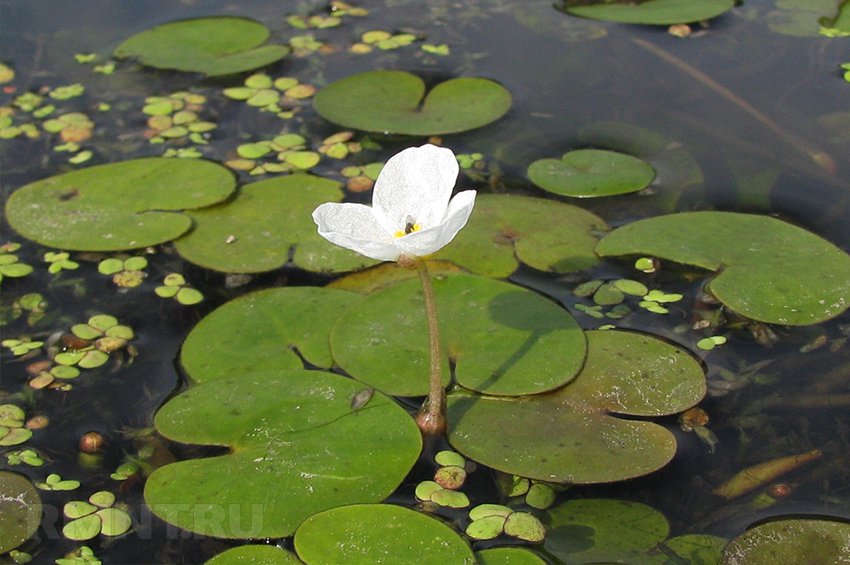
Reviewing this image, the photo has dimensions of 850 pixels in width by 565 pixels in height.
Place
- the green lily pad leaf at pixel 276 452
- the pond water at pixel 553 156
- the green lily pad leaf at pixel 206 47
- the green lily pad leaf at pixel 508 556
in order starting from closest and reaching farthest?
the green lily pad leaf at pixel 508 556
the green lily pad leaf at pixel 276 452
the pond water at pixel 553 156
the green lily pad leaf at pixel 206 47

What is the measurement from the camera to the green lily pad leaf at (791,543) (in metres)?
1.86

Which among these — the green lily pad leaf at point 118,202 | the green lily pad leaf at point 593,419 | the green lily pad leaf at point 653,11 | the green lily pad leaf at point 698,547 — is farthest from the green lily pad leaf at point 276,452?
the green lily pad leaf at point 653,11

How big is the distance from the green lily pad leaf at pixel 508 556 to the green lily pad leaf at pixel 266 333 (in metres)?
0.68

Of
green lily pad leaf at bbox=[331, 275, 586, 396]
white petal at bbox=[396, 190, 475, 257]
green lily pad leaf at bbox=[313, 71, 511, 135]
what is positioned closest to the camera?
white petal at bbox=[396, 190, 475, 257]

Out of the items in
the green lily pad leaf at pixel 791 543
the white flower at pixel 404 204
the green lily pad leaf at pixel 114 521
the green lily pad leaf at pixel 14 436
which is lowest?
the green lily pad leaf at pixel 14 436

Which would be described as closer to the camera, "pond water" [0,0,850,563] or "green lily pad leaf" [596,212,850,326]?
"pond water" [0,0,850,563]

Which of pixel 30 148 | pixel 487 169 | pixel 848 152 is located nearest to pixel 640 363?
pixel 487 169

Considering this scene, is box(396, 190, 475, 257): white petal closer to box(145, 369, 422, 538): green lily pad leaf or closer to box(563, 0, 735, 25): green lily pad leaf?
box(145, 369, 422, 538): green lily pad leaf

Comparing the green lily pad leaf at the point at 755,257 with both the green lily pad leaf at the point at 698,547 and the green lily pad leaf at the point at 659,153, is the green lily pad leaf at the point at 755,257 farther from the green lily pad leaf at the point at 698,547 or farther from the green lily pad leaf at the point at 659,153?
the green lily pad leaf at the point at 698,547

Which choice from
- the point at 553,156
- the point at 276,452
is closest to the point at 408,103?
the point at 553,156

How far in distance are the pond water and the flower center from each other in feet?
1.76

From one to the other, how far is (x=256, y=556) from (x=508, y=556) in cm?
49

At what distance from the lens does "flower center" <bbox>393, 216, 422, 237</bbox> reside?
6.27 feet

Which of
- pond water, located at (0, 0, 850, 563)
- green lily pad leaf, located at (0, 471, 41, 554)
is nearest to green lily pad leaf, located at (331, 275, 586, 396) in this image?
pond water, located at (0, 0, 850, 563)
